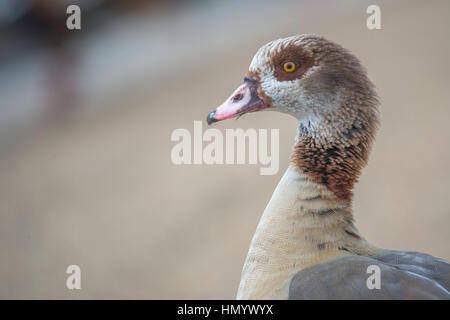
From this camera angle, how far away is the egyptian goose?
93 cm

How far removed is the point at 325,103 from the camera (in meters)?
1.08

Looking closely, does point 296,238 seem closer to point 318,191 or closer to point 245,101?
point 318,191

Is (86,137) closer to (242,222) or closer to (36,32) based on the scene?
(36,32)

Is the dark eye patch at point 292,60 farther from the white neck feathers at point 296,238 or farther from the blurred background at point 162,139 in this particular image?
the blurred background at point 162,139

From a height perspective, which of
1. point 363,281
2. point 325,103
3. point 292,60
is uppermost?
point 292,60

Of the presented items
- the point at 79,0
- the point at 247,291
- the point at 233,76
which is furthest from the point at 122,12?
the point at 247,291

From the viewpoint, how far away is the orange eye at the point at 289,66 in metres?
1.10

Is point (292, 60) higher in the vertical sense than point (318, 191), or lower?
higher

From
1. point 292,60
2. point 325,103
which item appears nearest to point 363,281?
point 325,103

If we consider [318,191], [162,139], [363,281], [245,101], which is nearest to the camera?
[363,281]

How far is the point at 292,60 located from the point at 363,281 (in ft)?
1.64

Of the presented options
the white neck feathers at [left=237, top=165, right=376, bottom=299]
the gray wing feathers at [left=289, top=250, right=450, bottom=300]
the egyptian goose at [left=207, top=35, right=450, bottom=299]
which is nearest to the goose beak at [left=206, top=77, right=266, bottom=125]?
the egyptian goose at [left=207, top=35, right=450, bottom=299]

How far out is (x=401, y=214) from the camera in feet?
8.23

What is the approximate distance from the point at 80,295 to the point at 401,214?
165 cm
